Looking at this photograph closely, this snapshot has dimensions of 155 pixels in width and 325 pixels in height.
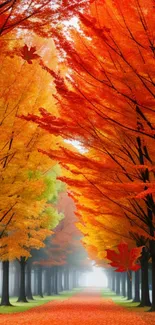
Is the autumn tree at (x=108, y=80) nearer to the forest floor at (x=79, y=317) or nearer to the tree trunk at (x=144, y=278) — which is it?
the forest floor at (x=79, y=317)

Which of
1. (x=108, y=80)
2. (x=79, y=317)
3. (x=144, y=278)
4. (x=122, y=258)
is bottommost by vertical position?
(x=79, y=317)

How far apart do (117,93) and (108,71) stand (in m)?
0.39

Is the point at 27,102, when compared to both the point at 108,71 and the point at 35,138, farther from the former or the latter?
the point at 108,71

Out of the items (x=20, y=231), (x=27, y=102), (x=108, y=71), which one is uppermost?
(x=27, y=102)

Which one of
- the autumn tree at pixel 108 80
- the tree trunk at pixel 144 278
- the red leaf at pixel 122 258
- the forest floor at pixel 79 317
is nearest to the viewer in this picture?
the autumn tree at pixel 108 80

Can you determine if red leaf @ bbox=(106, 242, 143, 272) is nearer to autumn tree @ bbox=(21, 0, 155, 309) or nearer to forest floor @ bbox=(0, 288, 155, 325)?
autumn tree @ bbox=(21, 0, 155, 309)

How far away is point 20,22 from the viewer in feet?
21.4

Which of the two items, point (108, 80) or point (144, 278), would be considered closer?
point (108, 80)

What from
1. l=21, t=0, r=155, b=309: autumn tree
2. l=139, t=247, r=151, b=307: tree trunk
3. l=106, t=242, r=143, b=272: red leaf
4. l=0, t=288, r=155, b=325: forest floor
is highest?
l=21, t=0, r=155, b=309: autumn tree

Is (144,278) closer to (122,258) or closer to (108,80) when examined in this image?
(122,258)

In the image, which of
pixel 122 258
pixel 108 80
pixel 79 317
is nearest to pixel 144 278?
pixel 79 317

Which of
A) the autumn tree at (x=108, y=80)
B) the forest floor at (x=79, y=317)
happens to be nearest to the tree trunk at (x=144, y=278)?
the forest floor at (x=79, y=317)

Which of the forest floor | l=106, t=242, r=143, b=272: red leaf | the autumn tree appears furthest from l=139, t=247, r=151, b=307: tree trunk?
l=106, t=242, r=143, b=272: red leaf

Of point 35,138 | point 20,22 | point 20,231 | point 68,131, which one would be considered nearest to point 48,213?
point 20,231
